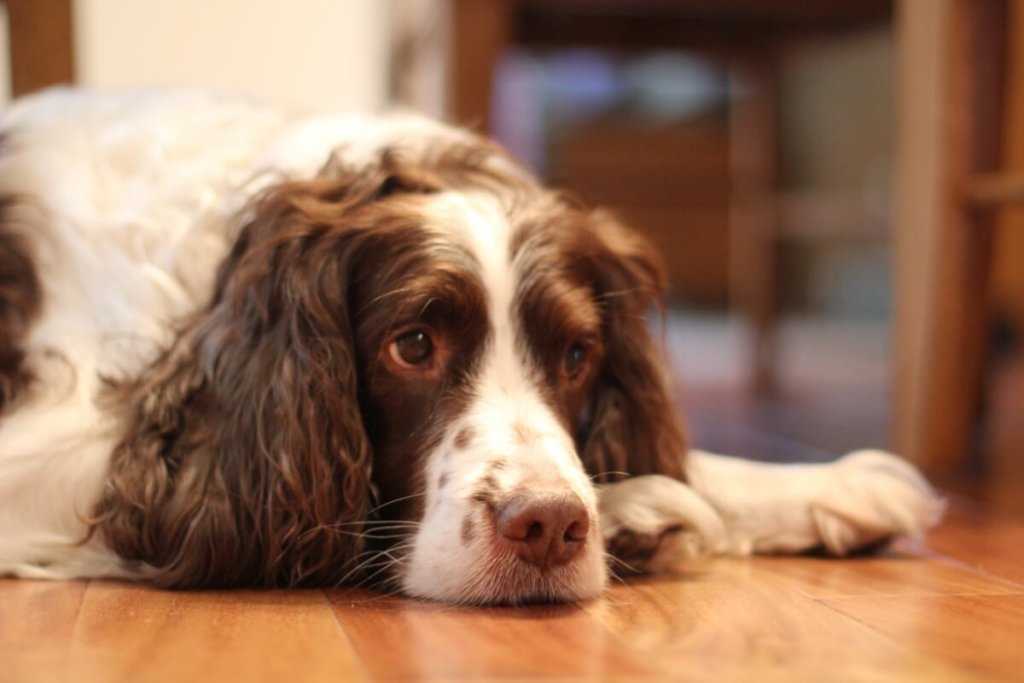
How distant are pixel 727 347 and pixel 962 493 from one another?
558 centimetres

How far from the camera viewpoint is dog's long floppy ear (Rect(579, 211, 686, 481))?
2275 millimetres

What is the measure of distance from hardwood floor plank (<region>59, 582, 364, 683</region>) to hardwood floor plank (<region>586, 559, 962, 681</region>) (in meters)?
0.35

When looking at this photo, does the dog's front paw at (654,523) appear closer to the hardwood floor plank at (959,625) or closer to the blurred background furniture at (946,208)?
the hardwood floor plank at (959,625)

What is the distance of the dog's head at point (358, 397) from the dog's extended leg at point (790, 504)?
200 millimetres

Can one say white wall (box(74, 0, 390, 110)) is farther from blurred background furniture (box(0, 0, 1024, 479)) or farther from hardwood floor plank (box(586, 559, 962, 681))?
hardwood floor plank (box(586, 559, 962, 681))

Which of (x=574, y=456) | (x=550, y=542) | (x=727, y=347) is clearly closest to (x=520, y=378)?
(x=574, y=456)

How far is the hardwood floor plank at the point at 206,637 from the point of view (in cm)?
135

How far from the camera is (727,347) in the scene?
8.38 metres

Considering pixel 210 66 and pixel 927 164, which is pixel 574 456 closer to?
pixel 927 164

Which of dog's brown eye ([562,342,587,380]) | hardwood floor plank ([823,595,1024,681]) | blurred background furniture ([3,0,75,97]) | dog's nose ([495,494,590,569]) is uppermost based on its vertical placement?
blurred background furniture ([3,0,75,97])

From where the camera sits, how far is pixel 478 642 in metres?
1.50

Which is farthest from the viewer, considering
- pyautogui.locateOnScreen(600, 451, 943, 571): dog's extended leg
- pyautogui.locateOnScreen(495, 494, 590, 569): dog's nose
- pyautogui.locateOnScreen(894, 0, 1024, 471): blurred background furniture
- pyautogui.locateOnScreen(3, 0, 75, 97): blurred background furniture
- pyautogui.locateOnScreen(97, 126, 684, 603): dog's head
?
pyautogui.locateOnScreen(894, 0, 1024, 471): blurred background furniture

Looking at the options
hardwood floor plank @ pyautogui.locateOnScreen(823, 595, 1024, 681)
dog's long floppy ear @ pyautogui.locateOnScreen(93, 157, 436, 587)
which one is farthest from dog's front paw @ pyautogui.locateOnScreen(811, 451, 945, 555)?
dog's long floppy ear @ pyautogui.locateOnScreen(93, 157, 436, 587)

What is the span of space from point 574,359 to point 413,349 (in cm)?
28
